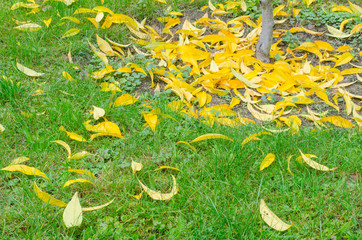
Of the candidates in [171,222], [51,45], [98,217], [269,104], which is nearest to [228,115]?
[269,104]

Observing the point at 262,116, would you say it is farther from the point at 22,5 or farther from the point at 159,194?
the point at 22,5

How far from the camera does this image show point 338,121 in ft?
8.84

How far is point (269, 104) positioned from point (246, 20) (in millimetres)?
1173

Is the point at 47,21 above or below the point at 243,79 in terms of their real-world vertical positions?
above

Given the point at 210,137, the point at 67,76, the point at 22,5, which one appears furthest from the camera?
the point at 22,5

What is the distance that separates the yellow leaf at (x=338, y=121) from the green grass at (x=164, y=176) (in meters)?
0.11

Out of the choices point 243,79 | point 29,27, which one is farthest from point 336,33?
point 29,27

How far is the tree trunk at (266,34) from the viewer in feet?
10.1

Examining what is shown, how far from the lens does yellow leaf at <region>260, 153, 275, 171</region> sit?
2.23 metres

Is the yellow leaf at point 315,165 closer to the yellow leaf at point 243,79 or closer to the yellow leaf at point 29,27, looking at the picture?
the yellow leaf at point 243,79

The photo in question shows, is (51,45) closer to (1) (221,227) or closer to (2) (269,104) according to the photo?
(2) (269,104)

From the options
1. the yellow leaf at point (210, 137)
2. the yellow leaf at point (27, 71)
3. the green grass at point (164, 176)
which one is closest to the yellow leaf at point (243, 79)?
the green grass at point (164, 176)

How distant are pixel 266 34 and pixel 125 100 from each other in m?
1.31

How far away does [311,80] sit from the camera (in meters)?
3.07
